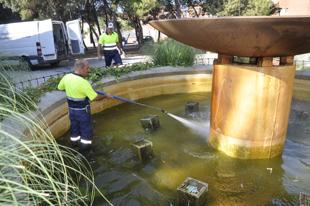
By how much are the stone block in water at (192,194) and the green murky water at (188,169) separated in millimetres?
159

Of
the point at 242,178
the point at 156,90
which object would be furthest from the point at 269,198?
the point at 156,90

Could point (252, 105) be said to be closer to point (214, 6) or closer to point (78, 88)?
point (78, 88)

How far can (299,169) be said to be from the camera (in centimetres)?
415

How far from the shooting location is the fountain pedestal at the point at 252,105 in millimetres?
4027

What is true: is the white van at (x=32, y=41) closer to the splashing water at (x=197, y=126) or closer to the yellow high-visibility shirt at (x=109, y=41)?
the yellow high-visibility shirt at (x=109, y=41)

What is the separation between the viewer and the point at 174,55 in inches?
335

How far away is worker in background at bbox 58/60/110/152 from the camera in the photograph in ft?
14.8

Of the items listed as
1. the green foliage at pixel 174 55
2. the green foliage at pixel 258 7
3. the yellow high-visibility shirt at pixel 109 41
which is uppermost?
the green foliage at pixel 258 7

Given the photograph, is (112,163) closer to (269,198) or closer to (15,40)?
(269,198)

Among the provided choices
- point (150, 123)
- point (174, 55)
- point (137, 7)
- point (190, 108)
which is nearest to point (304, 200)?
point (150, 123)

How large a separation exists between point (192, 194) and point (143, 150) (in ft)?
4.40

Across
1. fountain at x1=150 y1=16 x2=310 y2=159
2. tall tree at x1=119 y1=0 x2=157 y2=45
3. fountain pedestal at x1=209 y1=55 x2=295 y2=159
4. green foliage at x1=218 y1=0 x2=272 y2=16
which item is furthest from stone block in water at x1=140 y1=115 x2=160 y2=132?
green foliage at x1=218 y1=0 x2=272 y2=16

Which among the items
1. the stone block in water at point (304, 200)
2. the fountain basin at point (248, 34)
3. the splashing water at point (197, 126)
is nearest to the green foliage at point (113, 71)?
the splashing water at point (197, 126)

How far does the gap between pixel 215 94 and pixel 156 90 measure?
3561mm
